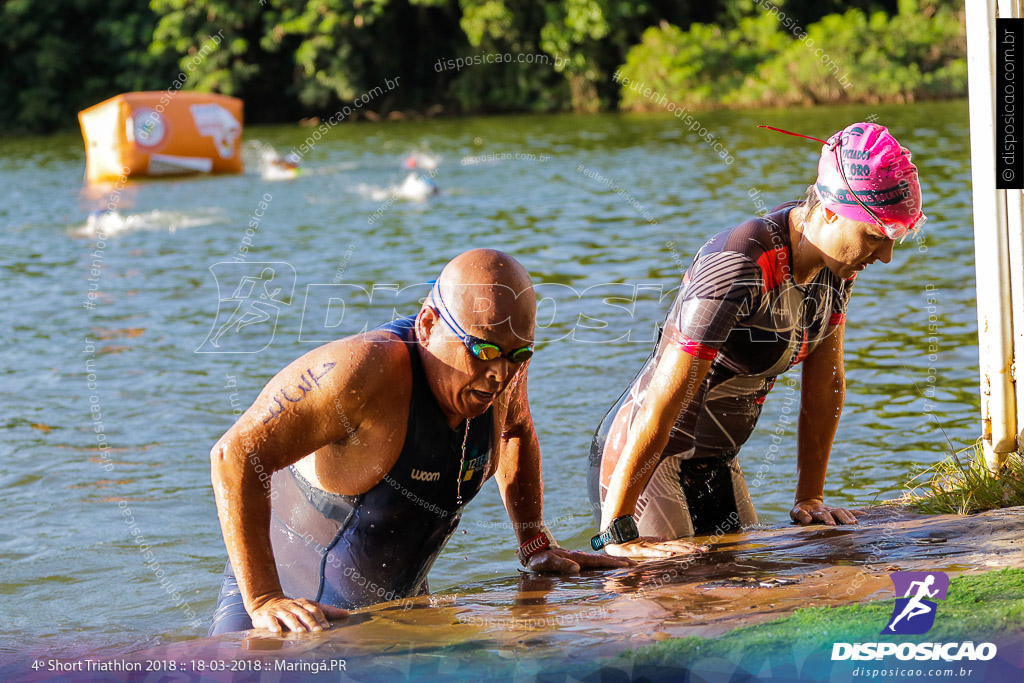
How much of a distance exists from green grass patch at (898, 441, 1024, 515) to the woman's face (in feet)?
4.23

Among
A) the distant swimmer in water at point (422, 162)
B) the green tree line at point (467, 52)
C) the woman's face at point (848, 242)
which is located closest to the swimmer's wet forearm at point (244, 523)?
the woman's face at point (848, 242)

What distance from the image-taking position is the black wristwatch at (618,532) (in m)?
3.87

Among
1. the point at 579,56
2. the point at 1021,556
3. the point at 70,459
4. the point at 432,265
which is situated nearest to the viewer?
the point at 1021,556

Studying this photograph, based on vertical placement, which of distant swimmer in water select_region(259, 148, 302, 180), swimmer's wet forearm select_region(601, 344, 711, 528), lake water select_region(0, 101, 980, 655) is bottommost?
lake water select_region(0, 101, 980, 655)

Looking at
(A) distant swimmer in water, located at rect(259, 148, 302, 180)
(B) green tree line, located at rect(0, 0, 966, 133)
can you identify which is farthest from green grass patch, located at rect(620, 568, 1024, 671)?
(B) green tree line, located at rect(0, 0, 966, 133)

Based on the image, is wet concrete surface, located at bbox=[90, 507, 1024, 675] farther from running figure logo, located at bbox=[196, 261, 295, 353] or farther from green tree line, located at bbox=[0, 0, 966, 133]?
green tree line, located at bbox=[0, 0, 966, 133]

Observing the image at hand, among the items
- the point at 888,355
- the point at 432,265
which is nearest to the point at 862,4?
the point at 432,265

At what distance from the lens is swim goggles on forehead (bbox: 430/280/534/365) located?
10.2 feet

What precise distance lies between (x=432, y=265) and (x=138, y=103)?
45.6 ft

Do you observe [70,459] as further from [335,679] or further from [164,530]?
[335,679]

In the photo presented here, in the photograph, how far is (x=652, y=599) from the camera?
3418 millimetres

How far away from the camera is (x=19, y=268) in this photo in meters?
14.3

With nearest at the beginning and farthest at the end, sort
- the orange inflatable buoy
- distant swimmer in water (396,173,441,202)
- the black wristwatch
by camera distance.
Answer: the black wristwatch, distant swimmer in water (396,173,441,202), the orange inflatable buoy

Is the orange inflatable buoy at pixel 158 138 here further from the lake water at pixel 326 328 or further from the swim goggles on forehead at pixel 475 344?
the swim goggles on forehead at pixel 475 344
